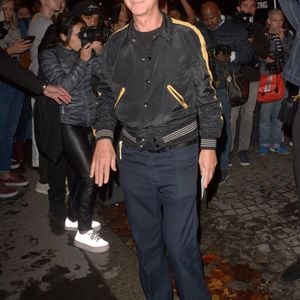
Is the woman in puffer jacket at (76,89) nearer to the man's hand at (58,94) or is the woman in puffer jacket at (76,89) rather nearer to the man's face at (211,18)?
the man's hand at (58,94)

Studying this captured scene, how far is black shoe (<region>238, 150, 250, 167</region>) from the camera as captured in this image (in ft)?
22.2

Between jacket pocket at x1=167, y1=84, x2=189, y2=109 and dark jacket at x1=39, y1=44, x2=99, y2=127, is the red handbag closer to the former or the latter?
dark jacket at x1=39, y1=44, x2=99, y2=127

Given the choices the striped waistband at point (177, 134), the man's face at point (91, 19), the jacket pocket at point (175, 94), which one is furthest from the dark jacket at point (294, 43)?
the man's face at point (91, 19)

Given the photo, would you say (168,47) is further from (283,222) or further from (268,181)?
(268,181)

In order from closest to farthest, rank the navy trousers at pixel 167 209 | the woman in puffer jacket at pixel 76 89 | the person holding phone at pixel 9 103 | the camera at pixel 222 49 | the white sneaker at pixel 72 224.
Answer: the navy trousers at pixel 167 209
the woman in puffer jacket at pixel 76 89
the white sneaker at pixel 72 224
the camera at pixel 222 49
the person holding phone at pixel 9 103

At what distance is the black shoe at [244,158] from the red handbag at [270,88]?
2.78ft

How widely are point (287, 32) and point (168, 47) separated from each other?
4.30 meters

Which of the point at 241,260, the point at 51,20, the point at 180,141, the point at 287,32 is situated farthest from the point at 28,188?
the point at 287,32

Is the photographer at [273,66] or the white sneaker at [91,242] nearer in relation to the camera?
the white sneaker at [91,242]

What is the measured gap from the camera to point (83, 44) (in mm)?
4297

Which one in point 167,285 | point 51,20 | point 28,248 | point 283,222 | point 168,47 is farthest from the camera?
point 51,20

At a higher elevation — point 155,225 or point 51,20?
point 51,20

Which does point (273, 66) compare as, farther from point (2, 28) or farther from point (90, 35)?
point (2, 28)

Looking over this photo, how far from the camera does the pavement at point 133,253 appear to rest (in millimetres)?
3935
